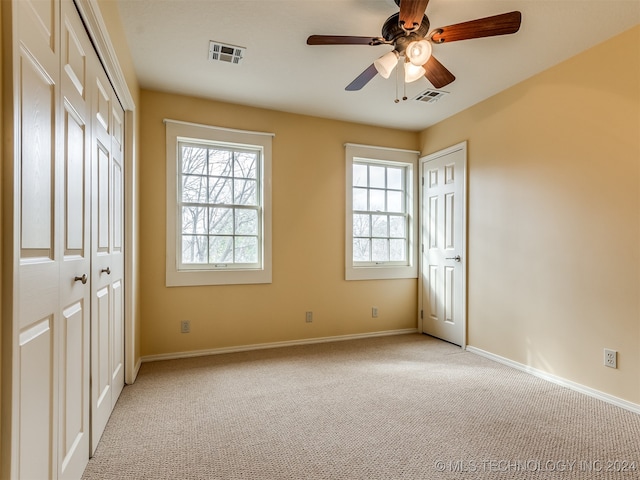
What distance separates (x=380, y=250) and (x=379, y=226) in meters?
0.31

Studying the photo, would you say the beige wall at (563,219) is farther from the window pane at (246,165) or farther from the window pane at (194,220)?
the window pane at (194,220)

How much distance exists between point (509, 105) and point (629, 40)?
3.15ft

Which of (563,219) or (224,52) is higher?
(224,52)

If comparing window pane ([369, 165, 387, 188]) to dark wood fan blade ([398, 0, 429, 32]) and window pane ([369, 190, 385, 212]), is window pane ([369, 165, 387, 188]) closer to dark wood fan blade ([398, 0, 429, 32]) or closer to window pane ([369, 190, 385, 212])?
window pane ([369, 190, 385, 212])

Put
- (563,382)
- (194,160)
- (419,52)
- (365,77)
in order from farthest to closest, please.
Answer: (194,160) → (563,382) → (365,77) → (419,52)

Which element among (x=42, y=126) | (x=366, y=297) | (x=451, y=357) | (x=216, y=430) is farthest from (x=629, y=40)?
(x=216, y=430)

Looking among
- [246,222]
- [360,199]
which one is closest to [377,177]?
[360,199]

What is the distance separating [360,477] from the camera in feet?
5.47

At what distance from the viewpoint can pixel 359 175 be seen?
14.3ft

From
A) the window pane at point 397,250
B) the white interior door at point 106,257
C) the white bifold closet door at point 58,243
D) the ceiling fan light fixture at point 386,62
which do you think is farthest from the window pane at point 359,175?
the white bifold closet door at point 58,243

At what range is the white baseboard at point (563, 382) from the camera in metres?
2.41

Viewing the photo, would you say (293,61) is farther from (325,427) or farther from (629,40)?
(325,427)

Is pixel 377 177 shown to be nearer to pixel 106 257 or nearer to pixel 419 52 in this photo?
pixel 419 52

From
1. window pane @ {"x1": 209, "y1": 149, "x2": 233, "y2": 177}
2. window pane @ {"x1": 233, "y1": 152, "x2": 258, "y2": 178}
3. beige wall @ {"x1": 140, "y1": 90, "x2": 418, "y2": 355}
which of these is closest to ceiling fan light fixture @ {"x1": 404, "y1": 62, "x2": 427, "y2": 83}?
beige wall @ {"x1": 140, "y1": 90, "x2": 418, "y2": 355}
